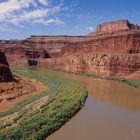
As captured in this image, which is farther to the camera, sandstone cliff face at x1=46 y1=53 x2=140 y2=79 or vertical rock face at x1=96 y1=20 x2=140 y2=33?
vertical rock face at x1=96 y1=20 x2=140 y2=33

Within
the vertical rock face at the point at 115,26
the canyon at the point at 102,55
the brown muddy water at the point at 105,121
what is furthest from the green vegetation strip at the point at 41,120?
the vertical rock face at the point at 115,26

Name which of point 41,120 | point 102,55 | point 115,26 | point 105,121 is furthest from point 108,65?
point 115,26

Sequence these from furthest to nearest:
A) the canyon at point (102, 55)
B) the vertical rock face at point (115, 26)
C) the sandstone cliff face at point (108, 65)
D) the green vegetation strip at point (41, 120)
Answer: the vertical rock face at point (115, 26) → the canyon at point (102, 55) → the sandstone cliff face at point (108, 65) → the green vegetation strip at point (41, 120)

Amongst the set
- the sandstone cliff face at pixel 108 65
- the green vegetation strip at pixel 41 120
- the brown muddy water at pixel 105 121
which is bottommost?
the brown muddy water at pixel 105 121

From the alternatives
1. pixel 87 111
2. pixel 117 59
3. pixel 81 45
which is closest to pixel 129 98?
pixel 87 111

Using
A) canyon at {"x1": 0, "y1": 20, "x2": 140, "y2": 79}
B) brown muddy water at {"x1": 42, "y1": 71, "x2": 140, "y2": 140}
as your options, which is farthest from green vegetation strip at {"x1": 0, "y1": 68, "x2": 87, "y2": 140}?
canyon at {"x1": 0, "y1": 20, "x2": 140, "y2": 79}

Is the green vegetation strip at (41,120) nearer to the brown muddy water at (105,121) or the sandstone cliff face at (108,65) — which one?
the brown muddy water at (105,121)

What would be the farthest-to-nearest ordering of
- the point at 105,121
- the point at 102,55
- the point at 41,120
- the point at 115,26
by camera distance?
1. the point at 115,26
2. the point at 102,55
3. the point at 105,121
4. the point at 41,120

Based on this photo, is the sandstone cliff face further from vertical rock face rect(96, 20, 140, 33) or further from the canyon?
vertical rock face rect(96, 20, 140, 33)

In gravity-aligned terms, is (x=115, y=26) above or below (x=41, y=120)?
above

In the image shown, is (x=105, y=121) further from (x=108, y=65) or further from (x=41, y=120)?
(x=108, y=65)

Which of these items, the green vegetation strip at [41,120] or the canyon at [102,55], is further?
the canyon at [102,55]

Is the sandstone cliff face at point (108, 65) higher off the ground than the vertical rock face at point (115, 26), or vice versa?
the vertical rock face at point (115, 26)

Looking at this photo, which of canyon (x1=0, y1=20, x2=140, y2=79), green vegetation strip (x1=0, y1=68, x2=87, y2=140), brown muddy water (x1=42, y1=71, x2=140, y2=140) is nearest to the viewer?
green vegetation strip (x1=0, y1=68, x2=87, y2=140)
